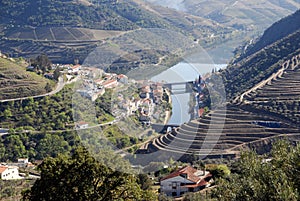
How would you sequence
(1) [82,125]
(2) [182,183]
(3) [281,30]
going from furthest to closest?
(3) [281,30] < (2) [182,183] < (1) [82,125]

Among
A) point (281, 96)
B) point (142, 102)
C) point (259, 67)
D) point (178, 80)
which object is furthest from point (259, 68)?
point (142, 102)

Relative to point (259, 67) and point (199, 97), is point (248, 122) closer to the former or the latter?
point (199, 97)

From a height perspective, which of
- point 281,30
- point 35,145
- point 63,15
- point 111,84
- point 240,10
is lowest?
point 35,145

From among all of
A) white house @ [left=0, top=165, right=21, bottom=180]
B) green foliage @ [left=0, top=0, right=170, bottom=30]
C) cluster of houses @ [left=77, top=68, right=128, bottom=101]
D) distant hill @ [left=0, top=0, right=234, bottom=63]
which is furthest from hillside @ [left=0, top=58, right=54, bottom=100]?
green foliage @ [left=0, top=0, right=170, bottom=30]

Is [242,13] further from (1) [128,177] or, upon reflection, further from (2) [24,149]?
(1) [128,177]

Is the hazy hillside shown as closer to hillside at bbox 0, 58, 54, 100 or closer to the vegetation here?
the vegetation

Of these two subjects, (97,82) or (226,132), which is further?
(97,82)

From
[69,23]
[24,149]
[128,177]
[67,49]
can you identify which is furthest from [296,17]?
[128,177]
